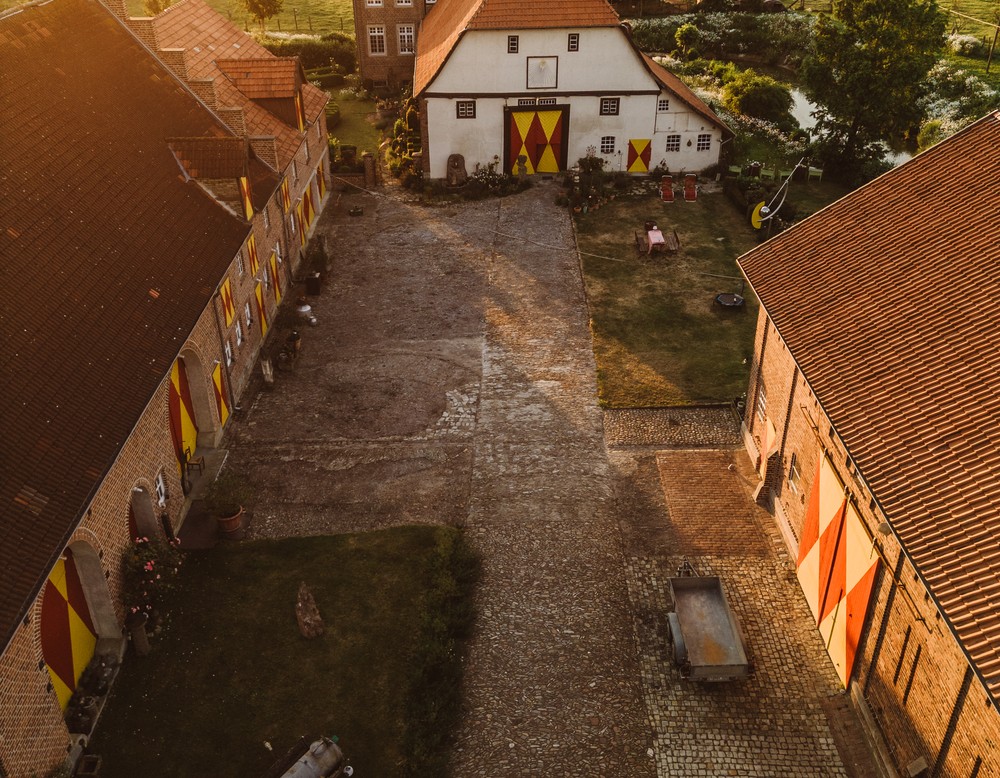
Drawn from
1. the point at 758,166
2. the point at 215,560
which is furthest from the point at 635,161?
the point at 215,560

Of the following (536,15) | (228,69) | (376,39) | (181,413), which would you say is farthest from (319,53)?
(181,413)

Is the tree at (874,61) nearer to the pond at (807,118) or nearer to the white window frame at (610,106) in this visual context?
the pond at (807,118)

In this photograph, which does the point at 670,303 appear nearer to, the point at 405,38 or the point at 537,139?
the point at 537,139

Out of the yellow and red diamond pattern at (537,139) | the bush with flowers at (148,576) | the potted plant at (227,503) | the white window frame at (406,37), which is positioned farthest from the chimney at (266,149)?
the white window frame at (406,37)

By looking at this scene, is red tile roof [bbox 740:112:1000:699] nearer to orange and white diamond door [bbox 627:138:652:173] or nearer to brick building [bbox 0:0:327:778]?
brick building [bbox 0:0:327:778]

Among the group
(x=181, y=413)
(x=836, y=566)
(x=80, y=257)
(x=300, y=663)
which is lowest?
(x=300, y=663)

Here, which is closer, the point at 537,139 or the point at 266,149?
the point at 266,149

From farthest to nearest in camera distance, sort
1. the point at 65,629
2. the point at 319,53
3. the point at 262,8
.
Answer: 1. the point at 262,8
2. the point at 319,53
3. the point at 65,629
